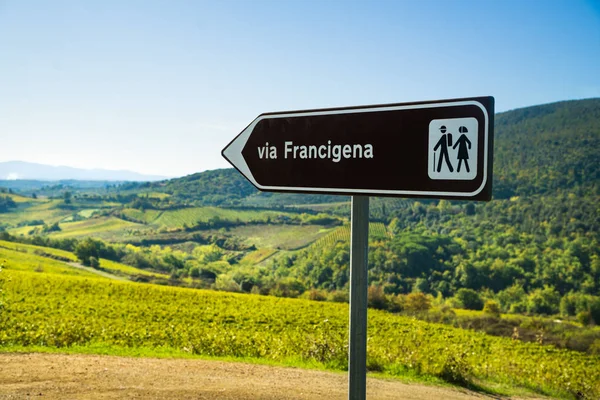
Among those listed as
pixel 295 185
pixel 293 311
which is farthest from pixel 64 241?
pixel 295 185

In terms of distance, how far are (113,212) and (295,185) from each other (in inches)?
5417

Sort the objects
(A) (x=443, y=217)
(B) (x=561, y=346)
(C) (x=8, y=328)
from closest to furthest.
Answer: (C) (x=8, y=328), (B) (x=561, y=346), (A) (x=443, y=217)

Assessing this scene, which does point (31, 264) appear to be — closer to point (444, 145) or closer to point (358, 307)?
point (358, 307)

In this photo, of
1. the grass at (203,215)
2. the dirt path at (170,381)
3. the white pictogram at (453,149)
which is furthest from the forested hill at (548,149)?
the white pictogram at (453,149)

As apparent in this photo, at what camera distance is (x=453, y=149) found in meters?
1.85

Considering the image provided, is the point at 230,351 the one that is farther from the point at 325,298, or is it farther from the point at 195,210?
the point at 195,210

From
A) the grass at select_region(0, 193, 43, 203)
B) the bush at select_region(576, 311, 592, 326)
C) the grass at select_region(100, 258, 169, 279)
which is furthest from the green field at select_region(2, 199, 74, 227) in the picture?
the bush at select_region(576, 311, 592, 326)

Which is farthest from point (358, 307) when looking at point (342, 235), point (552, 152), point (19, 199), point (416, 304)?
point (19, 199)

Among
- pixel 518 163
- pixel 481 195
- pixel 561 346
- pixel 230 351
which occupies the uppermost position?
pixel 518 163

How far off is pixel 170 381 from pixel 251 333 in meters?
12.8

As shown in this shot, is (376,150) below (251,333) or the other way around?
the other way around

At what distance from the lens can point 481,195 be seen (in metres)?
1.78

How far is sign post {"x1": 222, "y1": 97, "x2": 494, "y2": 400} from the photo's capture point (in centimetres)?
182

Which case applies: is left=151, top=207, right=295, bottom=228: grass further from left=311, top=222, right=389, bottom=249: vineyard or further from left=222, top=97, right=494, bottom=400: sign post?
left=222, top=97, right=494, bottom=400: sign post
